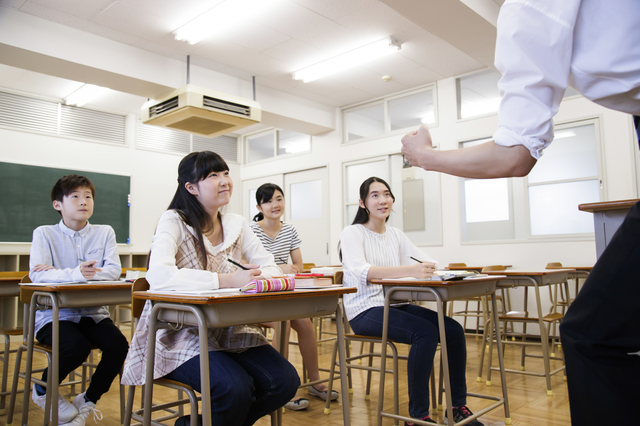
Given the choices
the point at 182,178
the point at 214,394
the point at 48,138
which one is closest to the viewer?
the point at 214,394

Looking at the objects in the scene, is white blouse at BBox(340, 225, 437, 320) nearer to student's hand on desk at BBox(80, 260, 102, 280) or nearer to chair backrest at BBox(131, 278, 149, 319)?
chair backrest at BBox(131, 278, 149, 319)

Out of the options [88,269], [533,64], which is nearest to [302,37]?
[88,269]

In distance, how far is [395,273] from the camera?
2.43 m

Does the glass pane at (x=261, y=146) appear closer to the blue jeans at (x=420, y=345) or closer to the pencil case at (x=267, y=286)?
the blue jeans at (x=420, y=345)

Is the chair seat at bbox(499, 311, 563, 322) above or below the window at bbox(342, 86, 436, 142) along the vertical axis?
below

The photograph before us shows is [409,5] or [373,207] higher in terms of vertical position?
[409,5]

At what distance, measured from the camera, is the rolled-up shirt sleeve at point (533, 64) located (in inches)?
30.5

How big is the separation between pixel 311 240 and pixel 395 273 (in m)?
4.93

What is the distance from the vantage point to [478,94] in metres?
5.74

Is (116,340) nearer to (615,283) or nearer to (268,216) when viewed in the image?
(268,216)

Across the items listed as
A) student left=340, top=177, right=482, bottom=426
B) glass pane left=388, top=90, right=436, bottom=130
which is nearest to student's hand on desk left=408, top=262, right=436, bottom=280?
student left=340, top=177, right=482, bottom=426

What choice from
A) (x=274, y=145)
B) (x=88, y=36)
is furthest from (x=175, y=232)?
(x=274, y=145)

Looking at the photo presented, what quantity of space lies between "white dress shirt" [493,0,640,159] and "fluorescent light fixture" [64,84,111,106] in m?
5.99

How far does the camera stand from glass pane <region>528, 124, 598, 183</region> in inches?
193
